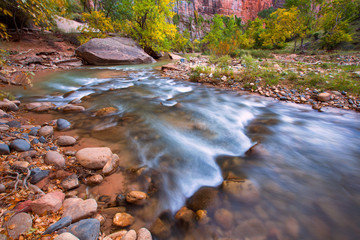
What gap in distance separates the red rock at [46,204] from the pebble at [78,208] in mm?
61

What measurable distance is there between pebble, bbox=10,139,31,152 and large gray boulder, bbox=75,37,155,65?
10.2 m

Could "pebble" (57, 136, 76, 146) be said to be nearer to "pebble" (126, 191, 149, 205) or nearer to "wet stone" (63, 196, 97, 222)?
"wet stone" (63, 196, 97, 222)

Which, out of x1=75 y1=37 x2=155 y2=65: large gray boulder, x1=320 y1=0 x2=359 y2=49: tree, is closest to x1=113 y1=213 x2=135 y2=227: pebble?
x1=75 y1=37 x2=155 y2=65: large gray boulder

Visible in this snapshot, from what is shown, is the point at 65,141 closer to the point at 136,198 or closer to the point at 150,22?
the point at 136,198

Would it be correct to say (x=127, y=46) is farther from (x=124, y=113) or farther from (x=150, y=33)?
(x=124, y=113)

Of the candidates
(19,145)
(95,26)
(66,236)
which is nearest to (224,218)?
(66,236)

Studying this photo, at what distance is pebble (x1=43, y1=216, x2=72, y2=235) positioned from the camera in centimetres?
108

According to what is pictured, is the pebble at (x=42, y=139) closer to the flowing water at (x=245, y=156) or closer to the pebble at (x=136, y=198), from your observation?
the flowing water at (x=245, y=156)

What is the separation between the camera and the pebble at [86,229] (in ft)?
3.63

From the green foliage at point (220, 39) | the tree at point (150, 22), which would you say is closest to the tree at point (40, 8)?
the green foliage at point (220, 39)

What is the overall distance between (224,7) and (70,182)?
78186 millimetres

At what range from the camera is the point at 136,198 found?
154 centimetres

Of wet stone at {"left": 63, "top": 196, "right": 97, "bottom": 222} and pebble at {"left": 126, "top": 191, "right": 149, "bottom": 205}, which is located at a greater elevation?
wet stone at {"left": 63, "top": 196, "right": 97, "bottom": 222}

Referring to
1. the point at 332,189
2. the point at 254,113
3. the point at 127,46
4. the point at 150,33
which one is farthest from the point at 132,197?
the point at 150,33
